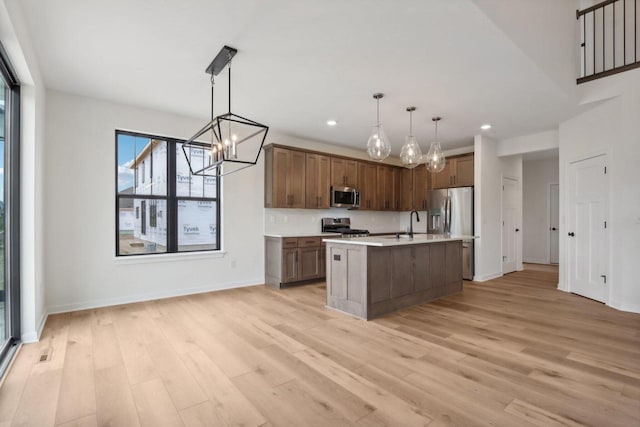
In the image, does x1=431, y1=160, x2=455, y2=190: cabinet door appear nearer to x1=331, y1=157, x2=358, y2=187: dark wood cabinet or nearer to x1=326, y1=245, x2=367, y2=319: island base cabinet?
x1=331, y1=157, x2=358, y2=187: dark wood cabinet

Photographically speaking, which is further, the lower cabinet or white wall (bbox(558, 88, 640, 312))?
the lower cabinet

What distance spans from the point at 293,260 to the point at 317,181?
153cm

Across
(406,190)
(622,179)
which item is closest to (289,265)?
(406,190)

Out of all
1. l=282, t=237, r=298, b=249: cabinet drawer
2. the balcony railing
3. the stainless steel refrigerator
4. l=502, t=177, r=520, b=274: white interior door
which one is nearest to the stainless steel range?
l=282, t=237, r=298, b=249: cabinet drawer

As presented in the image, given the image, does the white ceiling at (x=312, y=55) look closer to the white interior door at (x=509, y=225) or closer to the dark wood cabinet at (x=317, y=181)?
the dark wood cabinet at (x=317, y=181)

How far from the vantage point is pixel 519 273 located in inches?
257

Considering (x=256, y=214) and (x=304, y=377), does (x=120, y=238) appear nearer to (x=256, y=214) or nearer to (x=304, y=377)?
(x=256, y=214)

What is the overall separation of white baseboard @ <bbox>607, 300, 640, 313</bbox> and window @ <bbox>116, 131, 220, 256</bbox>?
5465 mm

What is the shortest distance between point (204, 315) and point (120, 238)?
1646mm

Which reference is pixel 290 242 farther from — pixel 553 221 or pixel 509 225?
pixel 553 221

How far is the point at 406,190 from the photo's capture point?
7238mm

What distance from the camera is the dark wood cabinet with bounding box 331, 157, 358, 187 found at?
237 inches

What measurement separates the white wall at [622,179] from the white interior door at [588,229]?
0.17 metres

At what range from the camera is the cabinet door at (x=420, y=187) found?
22.4ft
